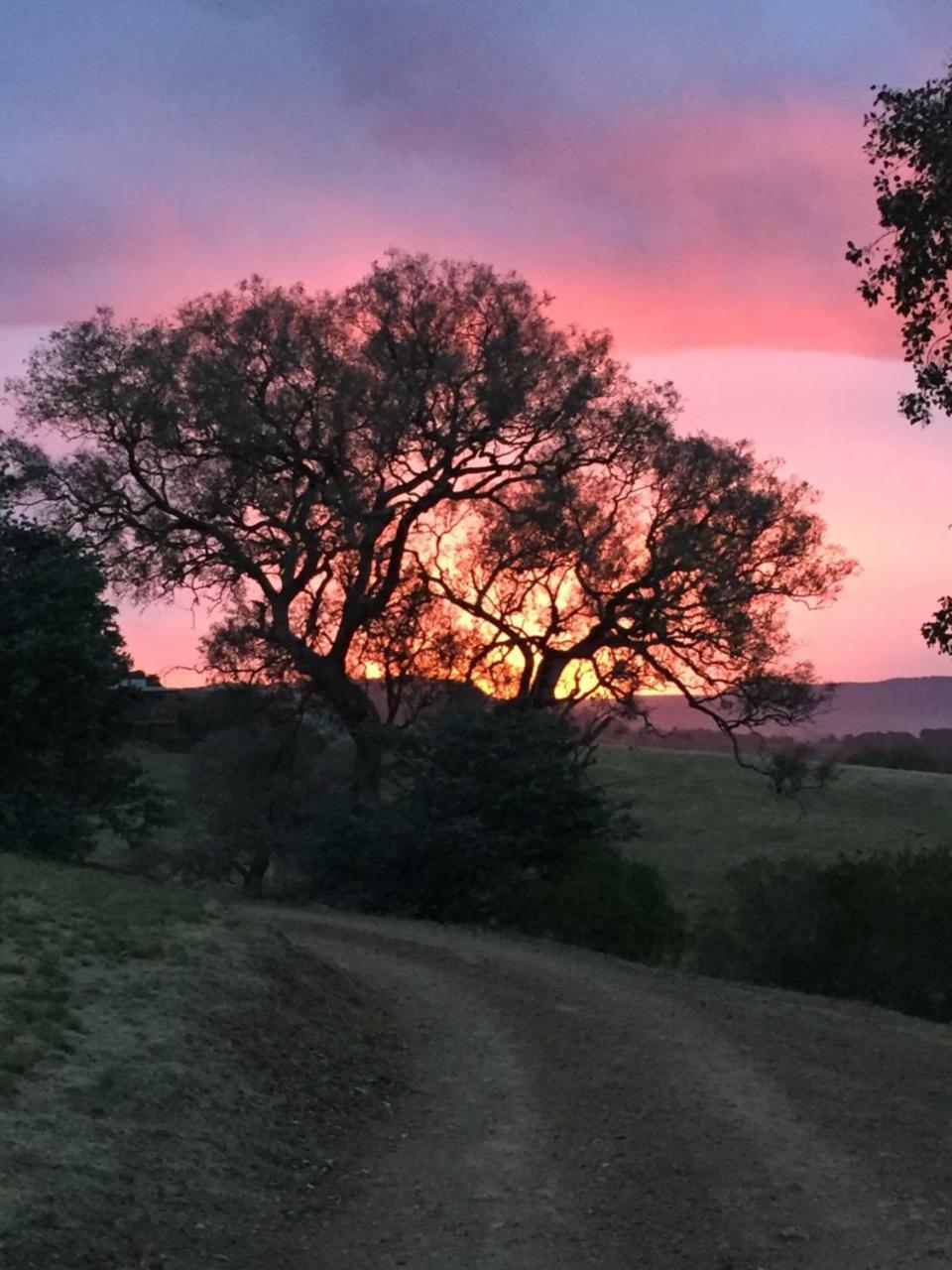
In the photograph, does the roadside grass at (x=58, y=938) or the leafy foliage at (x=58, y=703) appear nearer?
the roadside grass at (x=58, y=938)

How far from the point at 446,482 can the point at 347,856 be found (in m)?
10.9

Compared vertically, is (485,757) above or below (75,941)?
above

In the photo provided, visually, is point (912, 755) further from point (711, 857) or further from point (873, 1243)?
point (873, 1243)

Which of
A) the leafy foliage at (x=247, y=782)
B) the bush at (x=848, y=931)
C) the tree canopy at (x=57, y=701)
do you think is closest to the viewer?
the bush at (x=848, y=931)

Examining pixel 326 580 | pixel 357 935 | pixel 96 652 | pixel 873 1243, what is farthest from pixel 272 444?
pixel 873 1243

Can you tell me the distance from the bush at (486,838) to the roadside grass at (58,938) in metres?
6.77

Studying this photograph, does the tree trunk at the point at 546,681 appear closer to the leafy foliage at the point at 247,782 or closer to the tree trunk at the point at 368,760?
the tree trunk at the point at 368,760

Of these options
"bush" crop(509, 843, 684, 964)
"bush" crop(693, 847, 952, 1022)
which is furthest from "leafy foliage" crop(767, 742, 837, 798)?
"bush" crop(693, 847, 952, 1022)

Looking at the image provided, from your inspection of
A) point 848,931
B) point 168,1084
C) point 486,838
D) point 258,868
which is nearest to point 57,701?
point 486,838

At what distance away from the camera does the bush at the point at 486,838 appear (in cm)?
2281

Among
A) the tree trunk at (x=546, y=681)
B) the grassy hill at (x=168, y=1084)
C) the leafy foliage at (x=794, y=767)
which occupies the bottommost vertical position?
the grassy hill at (x=168, y=1084)

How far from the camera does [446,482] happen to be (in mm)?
33469

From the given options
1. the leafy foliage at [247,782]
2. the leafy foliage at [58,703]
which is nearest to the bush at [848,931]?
the leafy foliage at [58,703]

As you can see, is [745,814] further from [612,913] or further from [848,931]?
[848,931]
